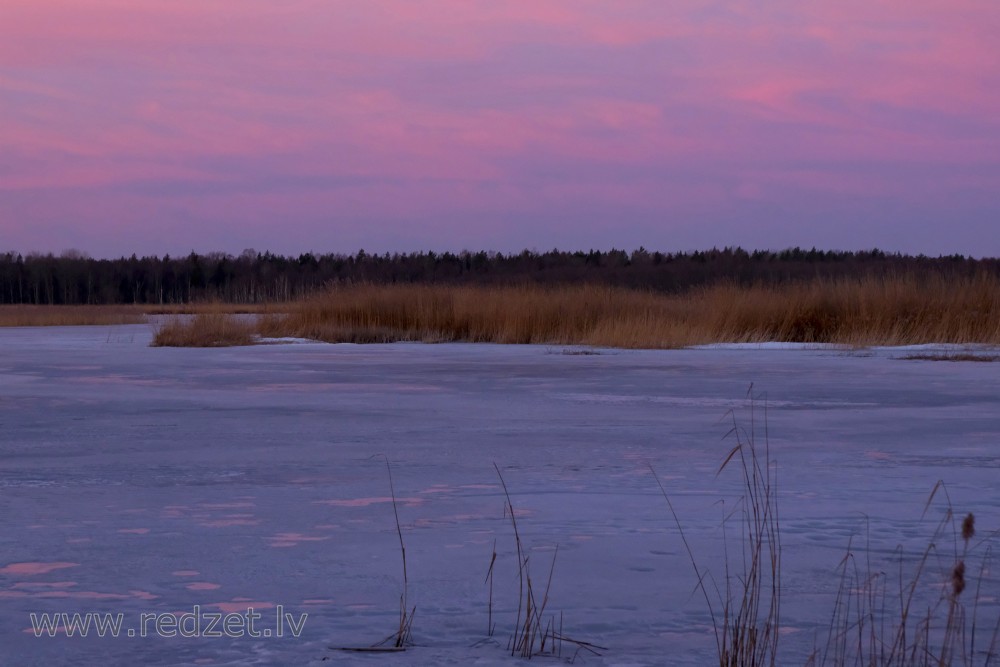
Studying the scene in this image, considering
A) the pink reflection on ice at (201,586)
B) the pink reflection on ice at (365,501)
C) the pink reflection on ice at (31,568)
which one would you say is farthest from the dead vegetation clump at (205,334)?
the pink reflection on ice at (201,586)

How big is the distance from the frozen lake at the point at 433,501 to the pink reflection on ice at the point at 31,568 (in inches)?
0.4

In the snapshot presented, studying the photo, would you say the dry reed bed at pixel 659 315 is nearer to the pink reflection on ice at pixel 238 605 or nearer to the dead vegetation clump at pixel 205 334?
the dead vegetation clump at pixel 205 334

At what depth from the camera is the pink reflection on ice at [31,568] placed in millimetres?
3039

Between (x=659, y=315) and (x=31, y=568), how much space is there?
14766mm

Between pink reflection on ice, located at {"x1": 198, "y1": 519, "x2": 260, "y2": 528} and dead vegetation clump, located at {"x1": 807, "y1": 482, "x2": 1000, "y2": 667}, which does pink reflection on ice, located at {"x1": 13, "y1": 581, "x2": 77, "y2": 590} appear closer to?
pink reflection on ice, located at {"x1": 198, "y1": 519, "x2": 260, "y2": 528}

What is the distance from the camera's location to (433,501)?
4137 millimetres

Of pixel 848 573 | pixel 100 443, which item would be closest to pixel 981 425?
pixel 848 573

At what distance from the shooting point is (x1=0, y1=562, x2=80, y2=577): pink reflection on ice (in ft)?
9.97

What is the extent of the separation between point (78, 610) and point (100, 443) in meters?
3.19

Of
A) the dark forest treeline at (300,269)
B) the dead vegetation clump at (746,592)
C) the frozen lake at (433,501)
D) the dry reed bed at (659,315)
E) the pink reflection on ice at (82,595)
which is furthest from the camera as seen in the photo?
the dark forest treeline at (300,269)

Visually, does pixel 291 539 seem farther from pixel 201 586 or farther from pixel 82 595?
pixel 82 595

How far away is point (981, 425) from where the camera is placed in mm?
6359

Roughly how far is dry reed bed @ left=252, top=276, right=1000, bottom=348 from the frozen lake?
636cm

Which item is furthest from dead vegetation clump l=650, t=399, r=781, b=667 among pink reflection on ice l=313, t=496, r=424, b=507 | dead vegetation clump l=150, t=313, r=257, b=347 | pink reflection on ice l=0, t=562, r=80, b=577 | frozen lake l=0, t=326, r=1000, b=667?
dead vegetation clump l=150, t=313, r=257, b=347
